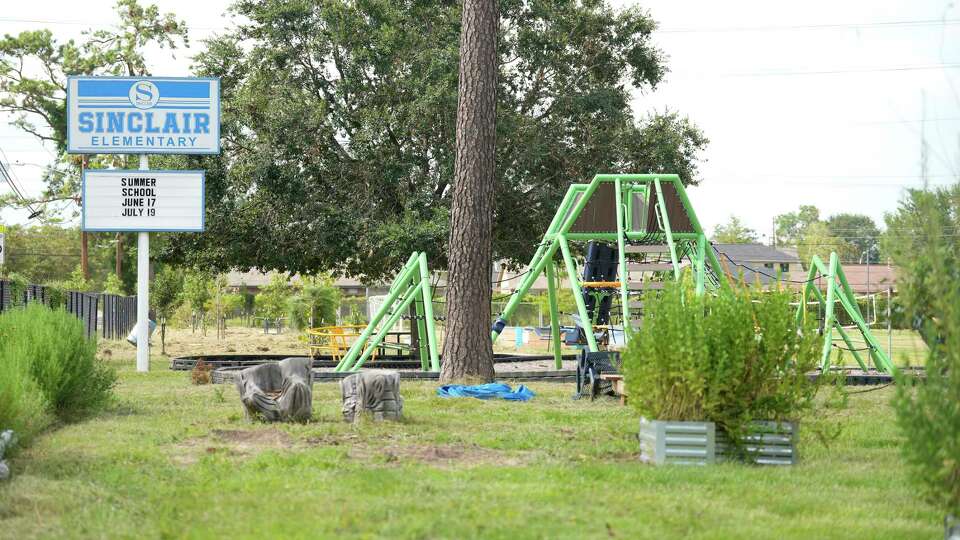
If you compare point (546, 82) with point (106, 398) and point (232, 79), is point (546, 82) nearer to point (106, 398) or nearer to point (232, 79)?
point (232, 79)

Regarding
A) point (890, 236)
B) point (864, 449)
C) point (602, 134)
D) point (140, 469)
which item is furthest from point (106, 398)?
point (602, 134)

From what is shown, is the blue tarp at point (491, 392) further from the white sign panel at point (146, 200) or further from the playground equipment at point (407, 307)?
the white sign panel at point (146, 200)

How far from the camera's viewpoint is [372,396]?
10.4 metres

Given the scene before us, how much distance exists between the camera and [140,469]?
7516 mm

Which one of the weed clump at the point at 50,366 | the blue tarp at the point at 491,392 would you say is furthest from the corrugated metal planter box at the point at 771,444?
the blue tarp at the point at 491,392

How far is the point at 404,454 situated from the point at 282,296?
1453 inches

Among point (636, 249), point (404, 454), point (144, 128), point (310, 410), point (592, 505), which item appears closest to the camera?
point (592, 505)

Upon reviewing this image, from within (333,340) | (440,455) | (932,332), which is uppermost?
(932,332)

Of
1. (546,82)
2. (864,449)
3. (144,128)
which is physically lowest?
(864,449)

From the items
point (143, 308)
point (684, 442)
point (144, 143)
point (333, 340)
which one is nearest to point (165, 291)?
point (333, 340)

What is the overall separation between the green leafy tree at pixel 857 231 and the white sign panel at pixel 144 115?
94455 millimetres

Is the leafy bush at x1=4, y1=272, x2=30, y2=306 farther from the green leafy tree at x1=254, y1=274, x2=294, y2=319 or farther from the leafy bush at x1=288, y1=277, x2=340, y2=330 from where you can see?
the green leafy tree at x1=254, y1=274, x2=294, y2=319

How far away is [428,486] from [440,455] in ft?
5.00

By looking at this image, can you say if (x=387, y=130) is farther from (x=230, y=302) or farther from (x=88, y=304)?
(x=230, y=302)
